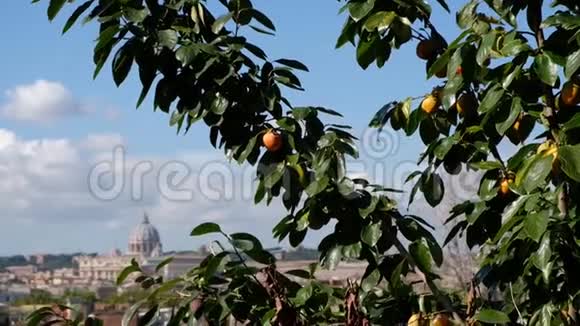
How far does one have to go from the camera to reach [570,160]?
1626mm

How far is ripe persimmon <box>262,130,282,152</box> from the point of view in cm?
204

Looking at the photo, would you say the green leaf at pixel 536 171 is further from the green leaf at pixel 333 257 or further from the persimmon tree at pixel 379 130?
the green leaf at pixel 333 257

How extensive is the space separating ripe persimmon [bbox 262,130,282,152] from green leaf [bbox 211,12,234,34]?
0.30 m

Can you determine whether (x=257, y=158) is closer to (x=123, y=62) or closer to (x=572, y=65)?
(x=123, y=62)

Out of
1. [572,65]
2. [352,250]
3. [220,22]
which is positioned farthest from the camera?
[220,22]

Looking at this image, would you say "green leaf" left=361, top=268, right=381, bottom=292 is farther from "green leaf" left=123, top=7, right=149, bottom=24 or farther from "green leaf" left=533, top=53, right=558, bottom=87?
"green leaf" left=123, top=7, right=149, bottom=24

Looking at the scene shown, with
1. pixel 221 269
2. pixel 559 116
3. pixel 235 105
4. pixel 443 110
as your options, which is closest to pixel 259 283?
pixel 221 269

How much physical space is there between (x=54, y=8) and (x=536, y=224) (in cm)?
119

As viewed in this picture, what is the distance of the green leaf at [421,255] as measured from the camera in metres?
1.87

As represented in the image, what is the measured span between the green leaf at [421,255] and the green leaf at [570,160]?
1.20 ft

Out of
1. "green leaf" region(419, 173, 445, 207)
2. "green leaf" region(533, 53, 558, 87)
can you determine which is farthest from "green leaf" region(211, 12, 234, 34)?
"green leaf" region(533, 53, 558, 87)

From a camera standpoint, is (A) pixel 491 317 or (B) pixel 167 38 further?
(B) pixel 167 38

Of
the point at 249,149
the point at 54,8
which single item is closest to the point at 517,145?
the point at 249,149

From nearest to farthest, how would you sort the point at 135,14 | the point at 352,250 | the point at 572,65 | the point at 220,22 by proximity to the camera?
A: the point at 572,65 < the point at 352,250 < the point at 135,14 < the point at 220,22
